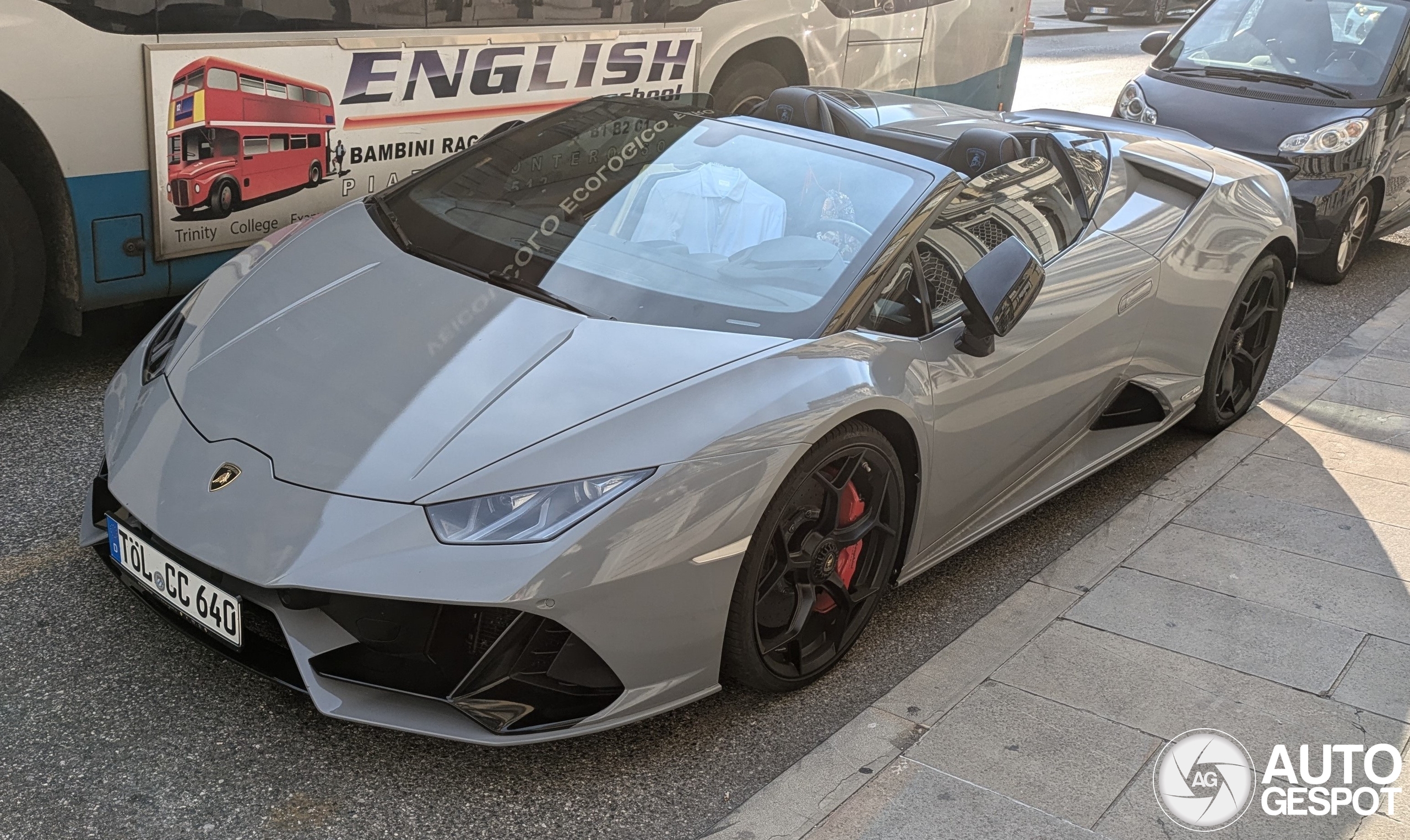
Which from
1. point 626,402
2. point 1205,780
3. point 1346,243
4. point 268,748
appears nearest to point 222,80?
point 626,402

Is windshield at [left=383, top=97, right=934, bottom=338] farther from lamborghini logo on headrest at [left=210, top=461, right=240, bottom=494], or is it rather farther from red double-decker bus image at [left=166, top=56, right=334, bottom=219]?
red double-decker bus image at [left=166, top=56, right=334, bottom=219]

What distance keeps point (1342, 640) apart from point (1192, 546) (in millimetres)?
610

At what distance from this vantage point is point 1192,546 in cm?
407

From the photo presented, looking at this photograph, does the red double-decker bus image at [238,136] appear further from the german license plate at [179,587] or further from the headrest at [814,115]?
the german license plate at [179,587]

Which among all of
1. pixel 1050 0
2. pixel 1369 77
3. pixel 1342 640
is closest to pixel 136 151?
pixel 1342 640

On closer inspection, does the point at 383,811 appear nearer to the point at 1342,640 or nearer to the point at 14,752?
the point at 14,752

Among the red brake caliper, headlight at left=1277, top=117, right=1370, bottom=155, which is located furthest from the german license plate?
headlight at left=1277, top=117, right=1370, bottom=155

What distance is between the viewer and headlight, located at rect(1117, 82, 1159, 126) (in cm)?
794

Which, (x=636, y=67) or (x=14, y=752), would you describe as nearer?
(x=14, y=752)

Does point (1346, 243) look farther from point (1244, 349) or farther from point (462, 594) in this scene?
point (462, 594)

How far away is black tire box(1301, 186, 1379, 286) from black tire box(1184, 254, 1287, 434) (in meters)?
2.47

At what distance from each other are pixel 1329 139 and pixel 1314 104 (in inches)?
12.9

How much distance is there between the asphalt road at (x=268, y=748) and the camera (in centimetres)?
255

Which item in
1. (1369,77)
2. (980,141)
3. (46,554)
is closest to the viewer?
(46,554)
